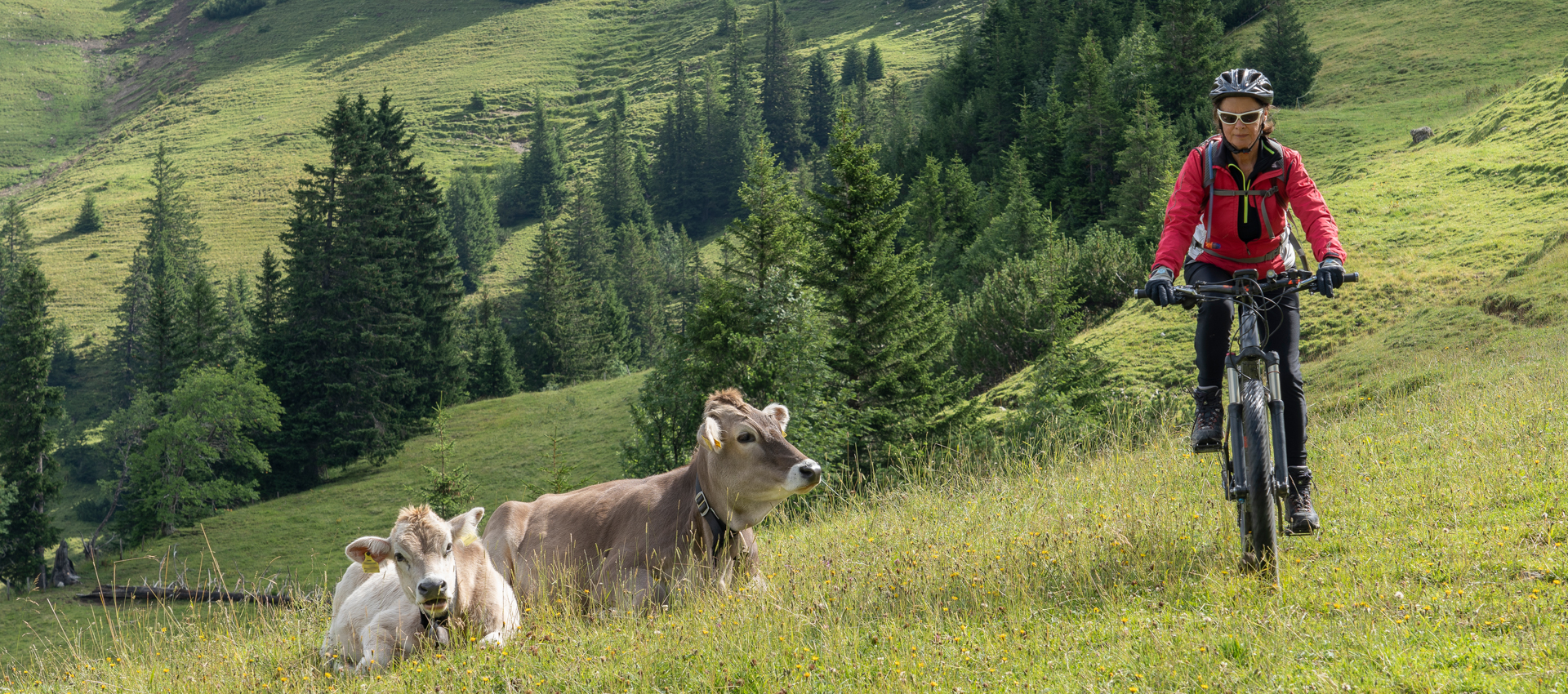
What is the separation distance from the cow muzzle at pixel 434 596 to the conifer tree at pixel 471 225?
485 ft

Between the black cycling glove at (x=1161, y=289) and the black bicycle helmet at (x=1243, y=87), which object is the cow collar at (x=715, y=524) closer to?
the black cycling glove at (x=1161, y=289)

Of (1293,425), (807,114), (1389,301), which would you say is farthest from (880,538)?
(807,114)

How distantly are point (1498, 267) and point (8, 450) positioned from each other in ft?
242

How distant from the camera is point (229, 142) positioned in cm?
18575

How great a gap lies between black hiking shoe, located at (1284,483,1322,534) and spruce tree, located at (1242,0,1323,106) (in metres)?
72.9

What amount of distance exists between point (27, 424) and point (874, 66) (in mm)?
156567

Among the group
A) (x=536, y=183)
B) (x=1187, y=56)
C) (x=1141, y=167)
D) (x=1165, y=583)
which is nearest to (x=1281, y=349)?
(x=1165, y=583)

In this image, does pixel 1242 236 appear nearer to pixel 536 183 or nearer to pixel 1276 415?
pixel 1276 415

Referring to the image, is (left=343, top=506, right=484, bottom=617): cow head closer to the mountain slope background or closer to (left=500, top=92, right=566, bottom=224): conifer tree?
the mountain slope background

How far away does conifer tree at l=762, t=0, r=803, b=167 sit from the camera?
17862cm

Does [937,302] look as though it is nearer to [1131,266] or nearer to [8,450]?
[1131,266]

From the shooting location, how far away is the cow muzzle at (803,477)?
6.95m

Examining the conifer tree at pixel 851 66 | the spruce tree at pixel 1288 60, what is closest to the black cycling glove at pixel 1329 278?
the spruce tree at pixel 1288 60

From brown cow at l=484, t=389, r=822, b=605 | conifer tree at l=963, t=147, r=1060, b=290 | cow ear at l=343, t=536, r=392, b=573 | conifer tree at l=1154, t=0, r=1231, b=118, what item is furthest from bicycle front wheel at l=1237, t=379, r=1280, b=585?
conifer tree at l=1154, t=0, r=1231, b=118
